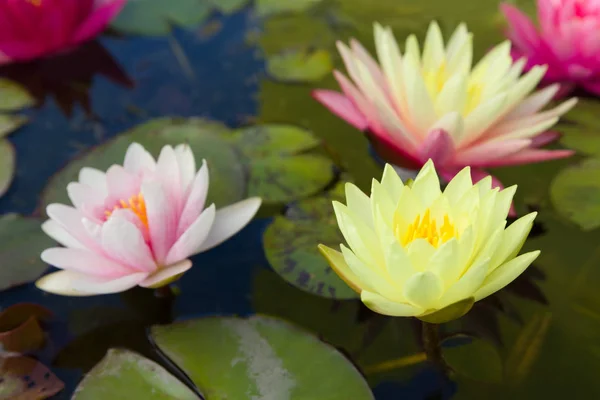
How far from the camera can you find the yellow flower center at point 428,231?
32.5 inches

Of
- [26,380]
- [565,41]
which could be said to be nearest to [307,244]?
[26,380]

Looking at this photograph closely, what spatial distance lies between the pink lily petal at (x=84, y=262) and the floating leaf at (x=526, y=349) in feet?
2.36

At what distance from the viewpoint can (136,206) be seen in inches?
38.9

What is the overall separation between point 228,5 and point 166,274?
1.36 m

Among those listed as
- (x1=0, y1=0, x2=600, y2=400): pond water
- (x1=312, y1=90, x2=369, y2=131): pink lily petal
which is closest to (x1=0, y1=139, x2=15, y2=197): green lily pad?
(x1=0, y1=0, x2=600, y2=400): pond water

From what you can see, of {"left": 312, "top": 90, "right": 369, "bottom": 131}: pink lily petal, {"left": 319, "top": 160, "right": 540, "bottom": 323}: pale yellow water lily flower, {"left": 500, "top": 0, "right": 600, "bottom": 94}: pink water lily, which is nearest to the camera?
{"left": 319, "top": 160, "right": 540, "bottom": 323}: pale yellow water lily flower

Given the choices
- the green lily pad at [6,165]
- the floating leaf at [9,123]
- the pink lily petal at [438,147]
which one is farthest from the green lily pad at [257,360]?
the floating leaf at [9,123]

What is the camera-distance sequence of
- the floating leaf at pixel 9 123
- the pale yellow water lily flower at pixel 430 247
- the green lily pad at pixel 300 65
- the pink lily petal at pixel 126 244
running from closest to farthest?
1. the pale yellow water lily flower at pixel 430 247
2. the pink lily petal at pixel 126 244
3. the floating leaf at pixel 9 123
4. the green lily pad at pixel 300 65

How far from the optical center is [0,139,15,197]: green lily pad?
4.27ft

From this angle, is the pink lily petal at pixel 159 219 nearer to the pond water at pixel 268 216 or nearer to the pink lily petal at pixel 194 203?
the pink lily petal at pixel 194 203

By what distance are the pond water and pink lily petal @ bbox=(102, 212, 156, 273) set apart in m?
0.16

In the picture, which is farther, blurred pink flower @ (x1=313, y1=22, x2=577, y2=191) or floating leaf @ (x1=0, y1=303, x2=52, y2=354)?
blurred pink flower @ (x1=313, y1=22, x2=577, y2=191)

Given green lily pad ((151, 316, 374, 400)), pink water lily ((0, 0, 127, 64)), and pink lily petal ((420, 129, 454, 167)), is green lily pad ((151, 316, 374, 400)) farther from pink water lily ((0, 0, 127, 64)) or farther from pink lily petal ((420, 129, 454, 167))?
pink water lily ((0, 0, 127, 64))

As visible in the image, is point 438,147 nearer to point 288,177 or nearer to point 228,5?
point 288,177
